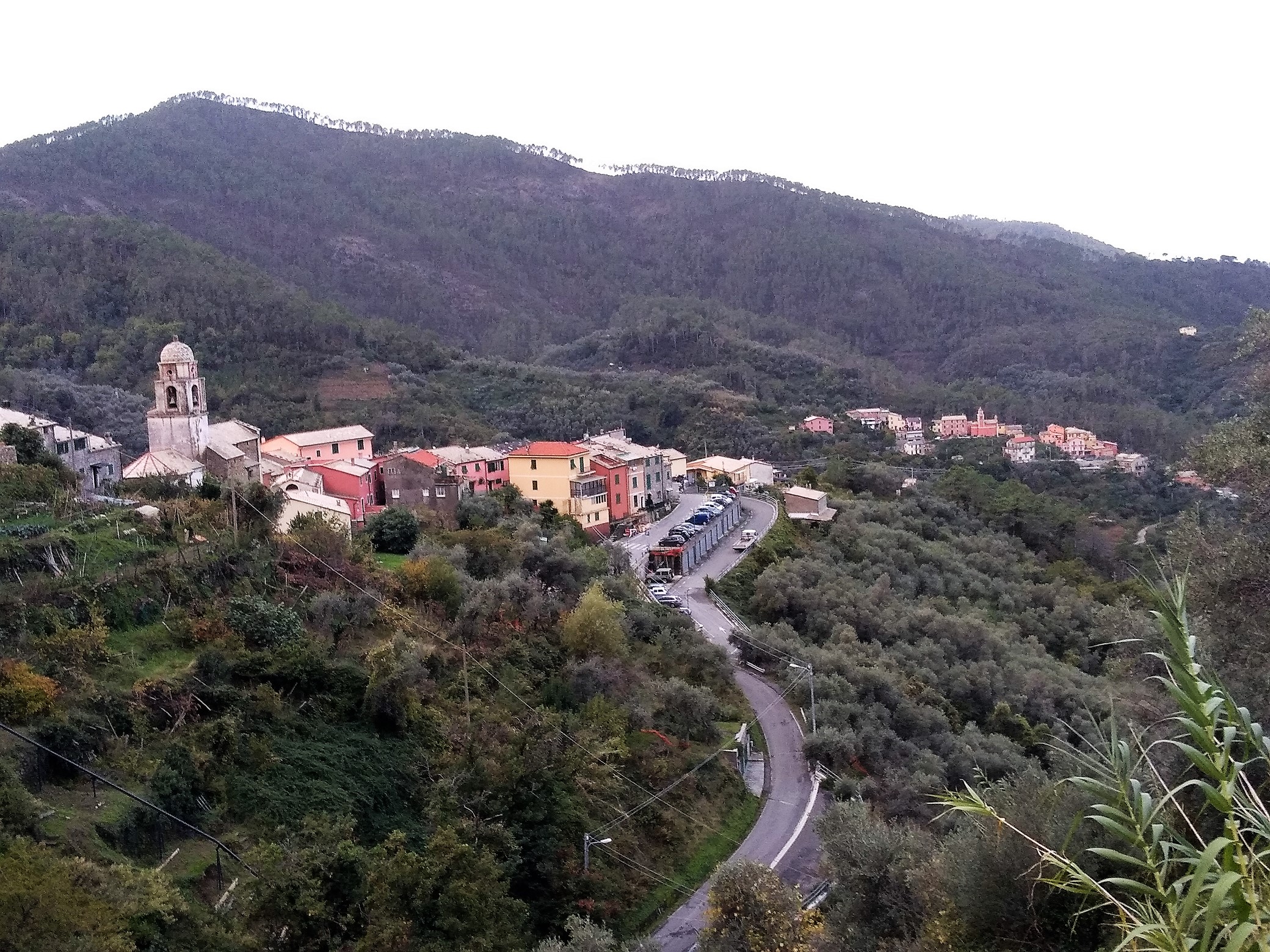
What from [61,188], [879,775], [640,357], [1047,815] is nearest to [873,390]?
[640,357]

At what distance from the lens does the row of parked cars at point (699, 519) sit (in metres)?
29.5

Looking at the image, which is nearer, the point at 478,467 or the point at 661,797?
the point at 661,797

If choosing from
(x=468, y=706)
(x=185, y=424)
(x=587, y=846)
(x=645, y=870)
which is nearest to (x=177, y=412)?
(x=185, y=424)

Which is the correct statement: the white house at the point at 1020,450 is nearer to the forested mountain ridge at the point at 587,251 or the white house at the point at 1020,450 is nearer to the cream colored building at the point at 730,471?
the cream colored building at the point at 730,471

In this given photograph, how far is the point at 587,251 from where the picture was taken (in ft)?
503

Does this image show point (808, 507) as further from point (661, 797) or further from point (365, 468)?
point (661, 797)

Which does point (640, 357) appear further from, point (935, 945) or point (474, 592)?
point (935, 945)

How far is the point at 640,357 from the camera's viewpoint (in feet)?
291

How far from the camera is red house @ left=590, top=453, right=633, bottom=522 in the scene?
104ft

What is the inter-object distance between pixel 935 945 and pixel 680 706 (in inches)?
439

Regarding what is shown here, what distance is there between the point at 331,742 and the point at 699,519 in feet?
68.0

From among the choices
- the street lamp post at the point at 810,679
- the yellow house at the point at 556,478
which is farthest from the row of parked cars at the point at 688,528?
the street lamp post at the point at 810,679

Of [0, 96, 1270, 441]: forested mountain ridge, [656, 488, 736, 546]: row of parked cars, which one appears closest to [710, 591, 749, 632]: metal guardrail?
[656, 488, 736, 546]: row of parked cars

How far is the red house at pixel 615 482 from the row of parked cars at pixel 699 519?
75.2 inches
